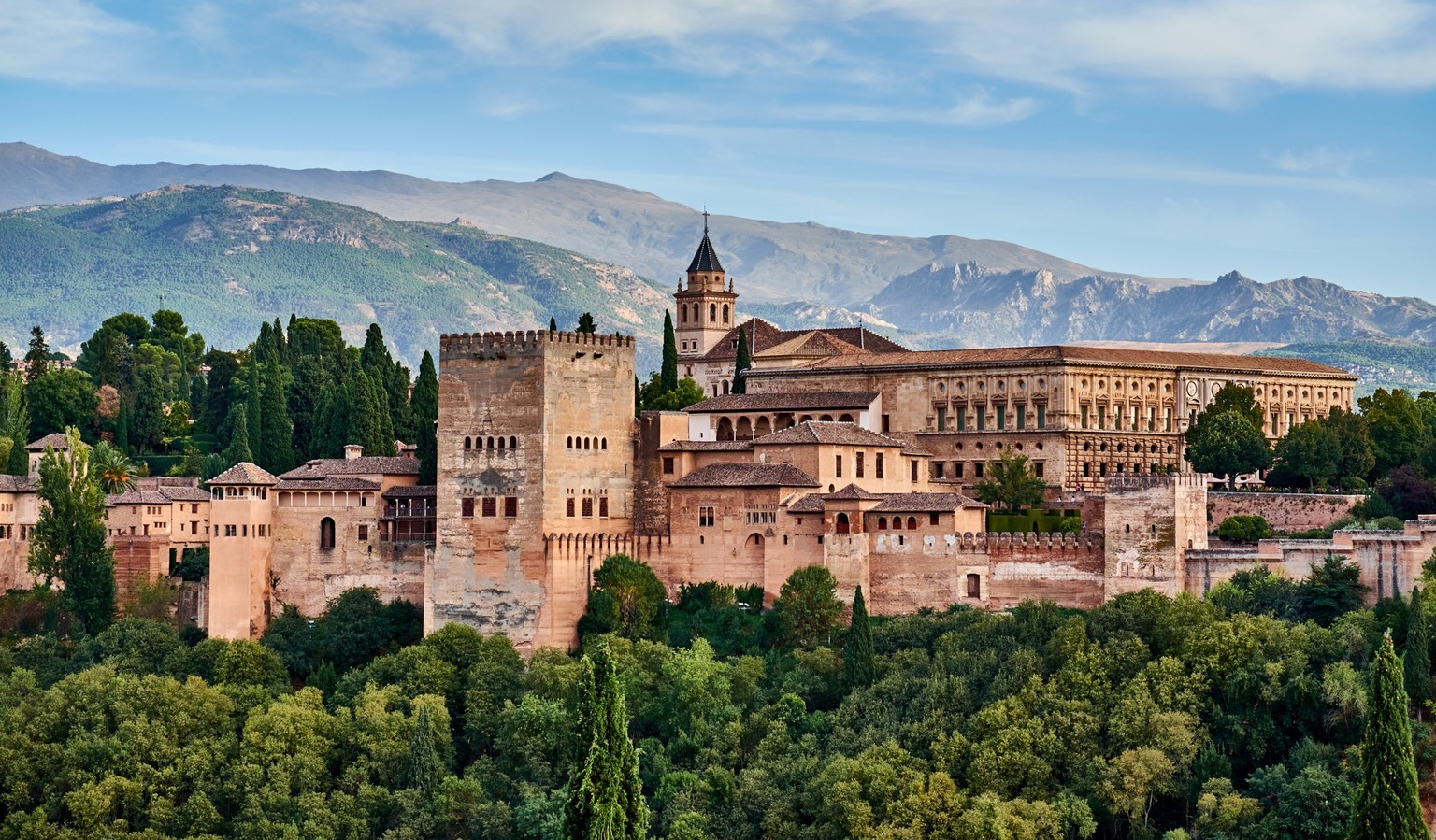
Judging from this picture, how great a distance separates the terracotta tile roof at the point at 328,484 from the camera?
64812 mm

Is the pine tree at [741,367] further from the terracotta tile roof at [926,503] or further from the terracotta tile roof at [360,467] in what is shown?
the terracotta tile roof at [926,503]

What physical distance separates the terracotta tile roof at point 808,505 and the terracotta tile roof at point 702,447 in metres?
3.86

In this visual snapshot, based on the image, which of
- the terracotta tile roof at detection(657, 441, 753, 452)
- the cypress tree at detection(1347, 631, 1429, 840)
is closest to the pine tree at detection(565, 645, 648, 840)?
the cypress tree at detection(1347, 631, 1429, 840)

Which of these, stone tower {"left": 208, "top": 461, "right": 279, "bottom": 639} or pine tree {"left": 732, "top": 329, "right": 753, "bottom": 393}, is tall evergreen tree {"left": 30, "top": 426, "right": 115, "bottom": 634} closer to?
stone tower {"left": 208, "top": 461, "right": 279, "bottom": 639}

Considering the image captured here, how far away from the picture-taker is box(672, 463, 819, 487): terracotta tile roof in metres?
62.1

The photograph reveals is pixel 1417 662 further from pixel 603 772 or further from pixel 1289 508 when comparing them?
pixel 603 772

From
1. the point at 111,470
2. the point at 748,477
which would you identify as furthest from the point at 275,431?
the point at 748,477

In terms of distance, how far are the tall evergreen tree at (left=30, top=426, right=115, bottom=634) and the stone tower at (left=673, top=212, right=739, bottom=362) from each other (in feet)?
127

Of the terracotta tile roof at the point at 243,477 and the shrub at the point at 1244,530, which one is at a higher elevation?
the terracotta tile roof at the point at 243,477

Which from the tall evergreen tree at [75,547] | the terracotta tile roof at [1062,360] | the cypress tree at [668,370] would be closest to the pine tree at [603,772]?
the tall evergreen tree at [75,547]

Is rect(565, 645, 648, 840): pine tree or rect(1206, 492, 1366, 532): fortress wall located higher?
rect(1206, 492, 1366, 532): fortress wall

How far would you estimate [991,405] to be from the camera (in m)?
77.7

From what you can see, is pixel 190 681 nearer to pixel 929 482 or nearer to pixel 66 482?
pixel 66 482

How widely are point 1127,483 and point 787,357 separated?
27536 millimetres
